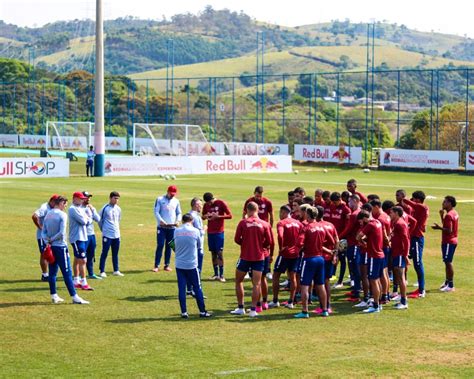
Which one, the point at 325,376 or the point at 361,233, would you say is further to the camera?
the point at 361,233

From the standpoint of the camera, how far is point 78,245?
20.6 metres

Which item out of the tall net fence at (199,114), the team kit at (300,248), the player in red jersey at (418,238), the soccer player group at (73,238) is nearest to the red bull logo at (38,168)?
the soccer player group at (73,238)

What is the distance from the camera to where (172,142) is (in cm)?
7488

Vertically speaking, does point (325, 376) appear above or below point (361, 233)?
below

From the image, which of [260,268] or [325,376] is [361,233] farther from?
[325,376]

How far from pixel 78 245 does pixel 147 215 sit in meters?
15.4

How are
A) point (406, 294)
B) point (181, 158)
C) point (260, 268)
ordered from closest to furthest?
point (260, 268)
point (406, 294)
point (181, 158)

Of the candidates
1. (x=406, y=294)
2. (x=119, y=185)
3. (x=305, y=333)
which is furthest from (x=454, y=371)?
(x=119, y=185)

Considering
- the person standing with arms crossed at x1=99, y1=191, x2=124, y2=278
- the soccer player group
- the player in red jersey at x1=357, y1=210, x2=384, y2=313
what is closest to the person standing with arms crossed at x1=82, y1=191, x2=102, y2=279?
the soccer player group

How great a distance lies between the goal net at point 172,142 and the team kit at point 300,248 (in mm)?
50465

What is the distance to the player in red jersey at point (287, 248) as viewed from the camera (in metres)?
18.4

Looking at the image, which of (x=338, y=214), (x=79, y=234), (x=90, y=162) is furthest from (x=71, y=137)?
(x=338, y=214)

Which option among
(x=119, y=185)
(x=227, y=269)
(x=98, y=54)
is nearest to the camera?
(x=227, y=269)

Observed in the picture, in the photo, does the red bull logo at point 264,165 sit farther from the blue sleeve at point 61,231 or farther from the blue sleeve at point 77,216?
the blue sleeve at point 61,231
